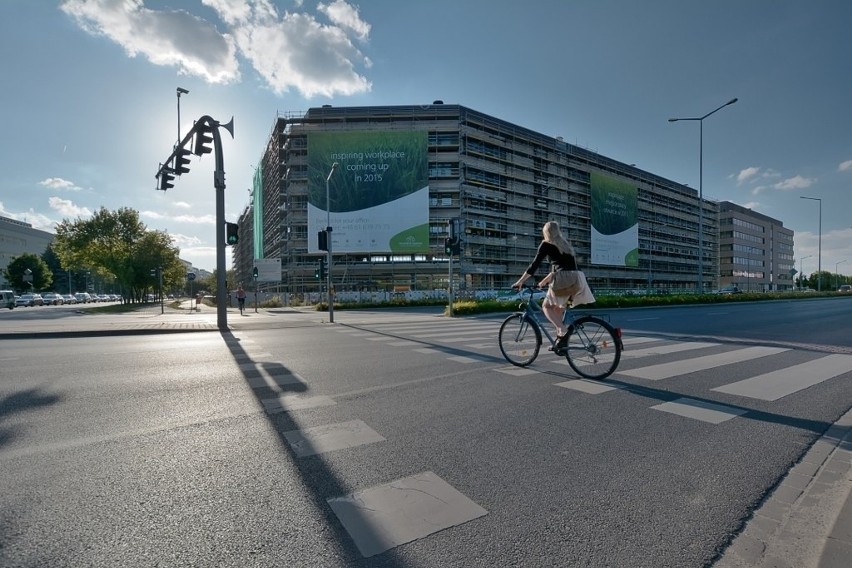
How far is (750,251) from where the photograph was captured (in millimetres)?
95000

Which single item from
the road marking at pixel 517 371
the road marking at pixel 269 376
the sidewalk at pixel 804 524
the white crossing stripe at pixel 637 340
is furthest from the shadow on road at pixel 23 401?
the white crossing stripe at pixel 637 340

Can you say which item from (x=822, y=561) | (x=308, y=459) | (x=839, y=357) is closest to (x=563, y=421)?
(x=822, y=561)

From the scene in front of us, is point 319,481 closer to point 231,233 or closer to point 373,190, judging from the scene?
point 231,233

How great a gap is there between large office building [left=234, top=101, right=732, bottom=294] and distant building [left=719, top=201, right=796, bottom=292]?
39589 millimetres

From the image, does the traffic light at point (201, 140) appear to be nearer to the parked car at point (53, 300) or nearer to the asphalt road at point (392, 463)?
the asphalt road at point (392, 463)

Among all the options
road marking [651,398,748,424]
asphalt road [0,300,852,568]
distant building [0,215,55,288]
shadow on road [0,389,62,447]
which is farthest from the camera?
distant building [0,215,55,288]

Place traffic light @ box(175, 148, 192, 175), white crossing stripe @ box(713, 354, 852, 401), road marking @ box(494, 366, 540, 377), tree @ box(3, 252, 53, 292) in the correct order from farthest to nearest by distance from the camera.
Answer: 1. tree @ box(3, 252, 53, 292)
2. traffic light @ box(175, 148, 192, 175)
3. road marking @ box(494, 366, 540, 377)
4. white crossing stripe @ box(713, 354, 852, 401)

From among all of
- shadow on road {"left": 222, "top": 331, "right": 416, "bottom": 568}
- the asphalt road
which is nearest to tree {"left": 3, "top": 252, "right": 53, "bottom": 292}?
the asphalt road

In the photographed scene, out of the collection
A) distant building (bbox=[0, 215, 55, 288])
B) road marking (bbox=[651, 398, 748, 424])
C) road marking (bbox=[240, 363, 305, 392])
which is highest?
distant building (bbox=[0, 215, 55, 288])

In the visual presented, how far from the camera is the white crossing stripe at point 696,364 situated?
5.56 metres

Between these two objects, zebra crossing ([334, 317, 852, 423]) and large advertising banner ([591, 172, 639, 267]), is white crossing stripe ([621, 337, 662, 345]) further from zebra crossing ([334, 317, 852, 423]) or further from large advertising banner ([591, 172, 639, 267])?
large advertising banner ([591, 172, 639, 267])

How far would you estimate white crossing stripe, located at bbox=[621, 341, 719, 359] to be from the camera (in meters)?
7.12

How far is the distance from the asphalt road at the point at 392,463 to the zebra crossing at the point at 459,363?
23 mm

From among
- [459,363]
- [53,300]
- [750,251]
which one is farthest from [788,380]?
[750,251]
